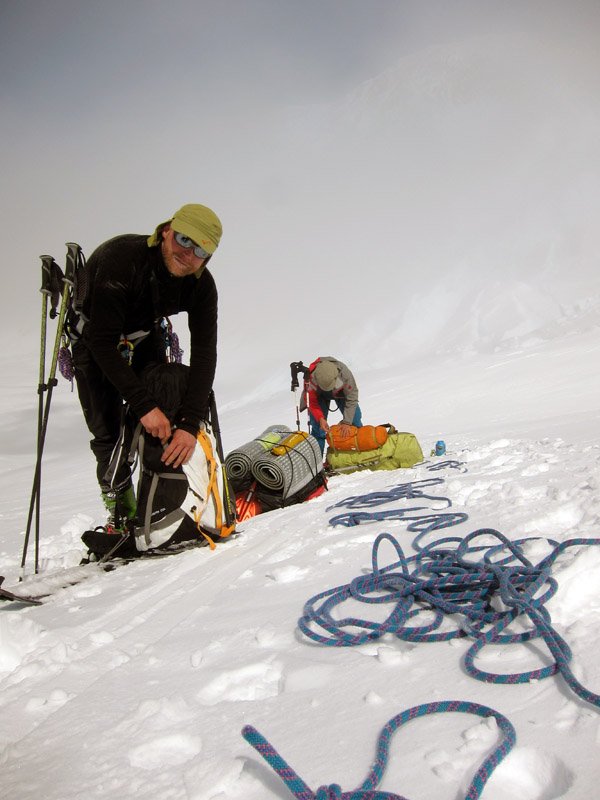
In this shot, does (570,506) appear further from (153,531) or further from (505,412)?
(505,412)

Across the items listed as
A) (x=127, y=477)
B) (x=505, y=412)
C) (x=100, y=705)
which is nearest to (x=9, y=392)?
Result: (x=505, y=412)

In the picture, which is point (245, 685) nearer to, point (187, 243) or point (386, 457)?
point (187, 243)

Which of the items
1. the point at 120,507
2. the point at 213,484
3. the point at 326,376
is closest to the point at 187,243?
the point at 213,484

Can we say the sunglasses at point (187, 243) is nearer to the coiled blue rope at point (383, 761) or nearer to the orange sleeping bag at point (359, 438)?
the coiled blue rope at point (383, 761)

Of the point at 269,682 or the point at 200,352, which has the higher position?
the point at 200,352

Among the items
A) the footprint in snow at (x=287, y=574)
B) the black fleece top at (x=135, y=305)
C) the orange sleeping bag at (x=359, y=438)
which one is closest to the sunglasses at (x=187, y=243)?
the black fleece top at (x=135, y=305)

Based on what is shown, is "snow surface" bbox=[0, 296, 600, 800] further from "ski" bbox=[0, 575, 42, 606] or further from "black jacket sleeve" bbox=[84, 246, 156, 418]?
"black jacket sleeve" bbox=[84, 246, 156, 418]

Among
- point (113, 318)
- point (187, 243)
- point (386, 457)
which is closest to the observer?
point (187, 243)

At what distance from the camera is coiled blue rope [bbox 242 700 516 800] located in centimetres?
95

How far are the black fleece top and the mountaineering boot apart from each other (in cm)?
63

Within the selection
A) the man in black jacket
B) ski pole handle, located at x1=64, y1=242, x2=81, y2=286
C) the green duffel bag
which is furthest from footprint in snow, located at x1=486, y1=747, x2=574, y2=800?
the green duffel bag

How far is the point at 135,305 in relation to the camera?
3018mm

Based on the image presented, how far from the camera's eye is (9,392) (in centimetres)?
3144

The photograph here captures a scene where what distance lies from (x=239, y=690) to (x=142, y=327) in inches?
89.4
